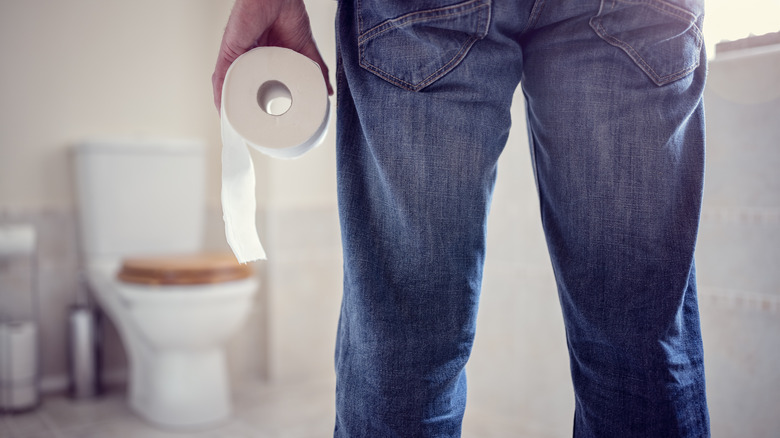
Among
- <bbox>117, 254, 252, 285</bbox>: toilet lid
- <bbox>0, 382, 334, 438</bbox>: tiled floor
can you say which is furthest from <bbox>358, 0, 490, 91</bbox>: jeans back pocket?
<bbox>0, 382, 334, 438</bbox>: tiled floor

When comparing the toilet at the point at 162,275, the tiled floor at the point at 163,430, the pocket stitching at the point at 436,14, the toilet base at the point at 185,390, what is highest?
the pocket stitching at the point at 436,14

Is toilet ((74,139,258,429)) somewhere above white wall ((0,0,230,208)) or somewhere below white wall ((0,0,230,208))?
below

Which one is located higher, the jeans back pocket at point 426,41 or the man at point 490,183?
the jeans back pocket at point 426,41

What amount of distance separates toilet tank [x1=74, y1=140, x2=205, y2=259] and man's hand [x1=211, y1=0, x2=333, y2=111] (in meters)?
1.30

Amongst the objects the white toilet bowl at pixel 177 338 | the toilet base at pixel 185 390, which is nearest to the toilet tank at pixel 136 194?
the white toilet bowl at pixel 177 338

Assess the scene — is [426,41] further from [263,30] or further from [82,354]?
[82,354]

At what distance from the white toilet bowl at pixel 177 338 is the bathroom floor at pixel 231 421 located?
0.19 ft

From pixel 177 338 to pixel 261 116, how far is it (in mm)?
1101

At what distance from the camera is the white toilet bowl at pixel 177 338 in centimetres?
146

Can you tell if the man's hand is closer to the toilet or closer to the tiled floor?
the toilet

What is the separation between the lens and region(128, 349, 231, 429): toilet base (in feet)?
5.12

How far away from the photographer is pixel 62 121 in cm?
182

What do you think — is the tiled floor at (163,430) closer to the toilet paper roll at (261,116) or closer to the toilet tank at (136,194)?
the toilet tank at (136,194)

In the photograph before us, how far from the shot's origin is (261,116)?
0.59 metres
